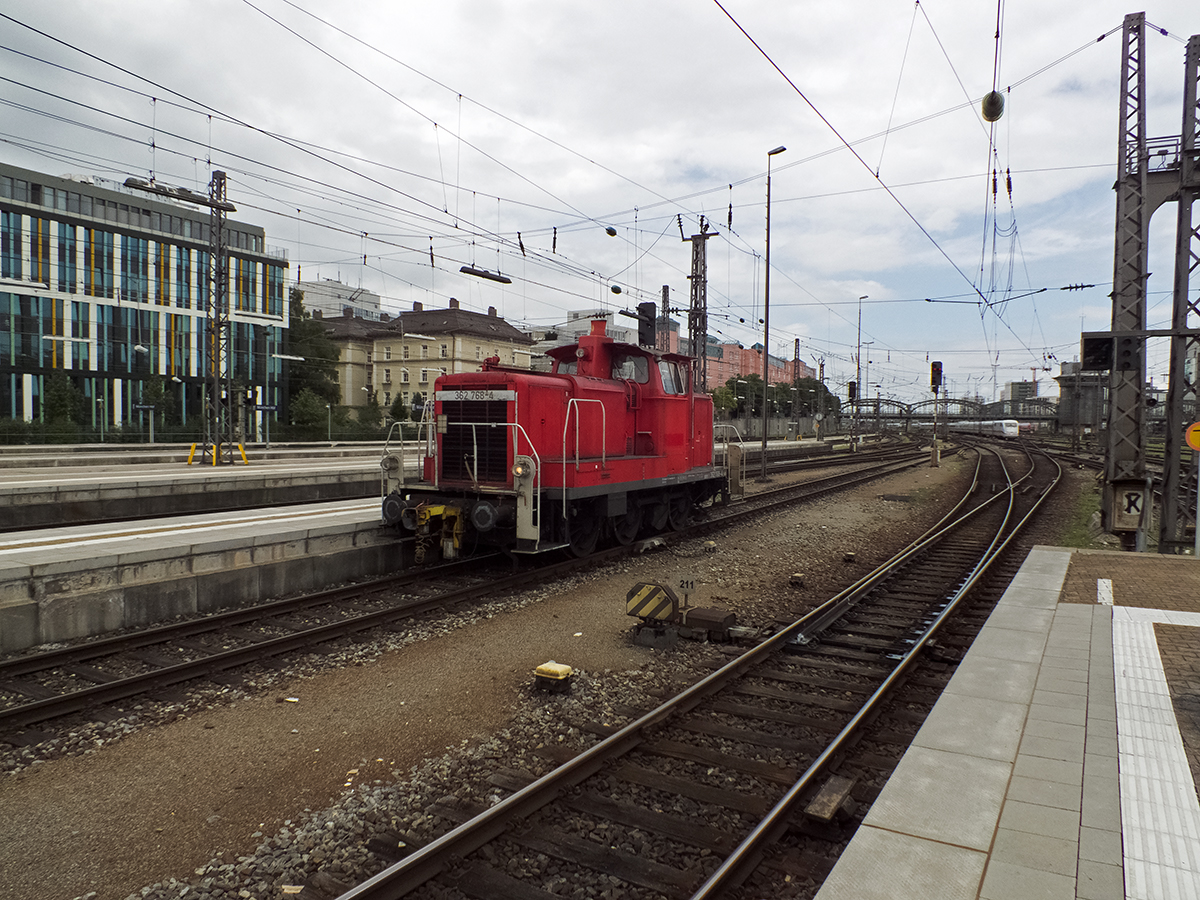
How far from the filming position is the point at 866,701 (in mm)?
5707

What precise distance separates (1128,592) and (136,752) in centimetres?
1073

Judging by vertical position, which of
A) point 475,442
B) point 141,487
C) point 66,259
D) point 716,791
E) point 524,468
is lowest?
point 716,791

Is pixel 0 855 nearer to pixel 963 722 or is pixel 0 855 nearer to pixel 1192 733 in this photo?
pixel 963 722

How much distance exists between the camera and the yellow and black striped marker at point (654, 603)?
7.53m

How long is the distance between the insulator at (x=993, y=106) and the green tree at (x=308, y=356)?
174 feet

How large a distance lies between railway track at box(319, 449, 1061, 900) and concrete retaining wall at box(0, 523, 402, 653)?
5447 millimetres

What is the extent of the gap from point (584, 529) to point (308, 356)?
55.4 metres

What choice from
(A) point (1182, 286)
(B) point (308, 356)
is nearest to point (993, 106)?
(A) point (1182, 286)

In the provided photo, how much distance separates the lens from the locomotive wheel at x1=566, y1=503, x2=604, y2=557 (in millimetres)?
11141

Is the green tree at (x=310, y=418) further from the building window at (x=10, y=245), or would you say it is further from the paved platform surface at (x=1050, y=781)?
the paved platform surface at (x=1050, y=781)

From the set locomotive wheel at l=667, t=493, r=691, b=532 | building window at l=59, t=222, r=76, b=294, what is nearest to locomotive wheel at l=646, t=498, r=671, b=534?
locomotive wheel at l=667, t=493, r=691, b=532

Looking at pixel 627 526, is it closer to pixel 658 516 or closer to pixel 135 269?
pixel 658 516

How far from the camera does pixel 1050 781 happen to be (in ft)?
13.5

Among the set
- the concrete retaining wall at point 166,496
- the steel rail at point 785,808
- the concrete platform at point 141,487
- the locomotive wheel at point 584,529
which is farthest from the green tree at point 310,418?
the steel rail at point 785,808
